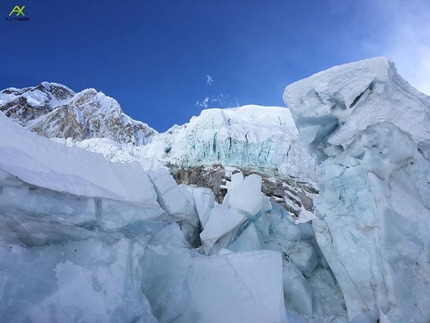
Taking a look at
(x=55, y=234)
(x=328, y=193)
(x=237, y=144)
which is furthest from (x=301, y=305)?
(x=237, y=144)

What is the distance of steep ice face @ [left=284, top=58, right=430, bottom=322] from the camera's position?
19.4ft

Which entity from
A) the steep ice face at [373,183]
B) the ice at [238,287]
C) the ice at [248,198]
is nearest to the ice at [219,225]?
the ice at [248,198]

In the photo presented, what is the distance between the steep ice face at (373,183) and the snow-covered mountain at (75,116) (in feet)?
183

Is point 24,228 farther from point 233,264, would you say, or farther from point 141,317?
point 233,264

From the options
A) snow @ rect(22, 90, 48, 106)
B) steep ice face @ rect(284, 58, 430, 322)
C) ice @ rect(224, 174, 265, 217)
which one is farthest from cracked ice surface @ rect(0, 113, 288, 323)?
snow @ rect(22, 90, 48, 106)

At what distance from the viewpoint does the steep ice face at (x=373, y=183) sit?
5.91 m

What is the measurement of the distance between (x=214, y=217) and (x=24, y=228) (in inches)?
184

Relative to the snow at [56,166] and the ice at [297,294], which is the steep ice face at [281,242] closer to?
the ice at [297,294]

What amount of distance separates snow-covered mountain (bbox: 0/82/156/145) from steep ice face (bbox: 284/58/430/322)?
5581cm

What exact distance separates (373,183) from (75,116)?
200 feet

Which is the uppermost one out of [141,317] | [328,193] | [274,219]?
[328,193]

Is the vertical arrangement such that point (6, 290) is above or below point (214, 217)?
below

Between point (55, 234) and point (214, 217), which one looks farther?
point (214, 217)

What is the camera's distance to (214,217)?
7.48 meters
